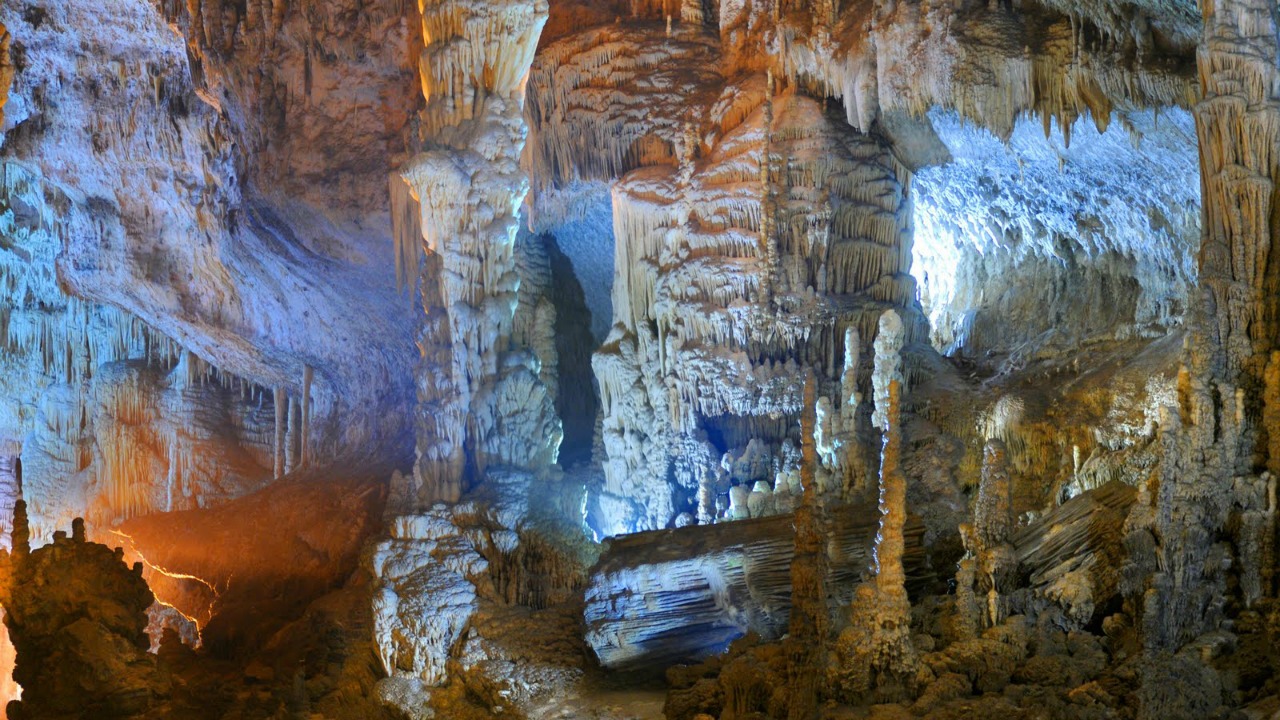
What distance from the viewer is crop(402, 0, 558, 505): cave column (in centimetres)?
1399

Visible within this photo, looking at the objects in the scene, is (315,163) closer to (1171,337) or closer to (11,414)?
(11,414)

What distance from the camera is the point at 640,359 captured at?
585 inches

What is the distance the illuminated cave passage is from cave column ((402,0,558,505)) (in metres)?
0.04

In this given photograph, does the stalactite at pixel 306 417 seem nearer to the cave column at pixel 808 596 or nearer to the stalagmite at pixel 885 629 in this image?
the cave column at pixel 808 596

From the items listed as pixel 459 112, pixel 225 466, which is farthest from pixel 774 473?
pixel 225 466

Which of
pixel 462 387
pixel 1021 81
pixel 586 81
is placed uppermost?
pixel 586 81

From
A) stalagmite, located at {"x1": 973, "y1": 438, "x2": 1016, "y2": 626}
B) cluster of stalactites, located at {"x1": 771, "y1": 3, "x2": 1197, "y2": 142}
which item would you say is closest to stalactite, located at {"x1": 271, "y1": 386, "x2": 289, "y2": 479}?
cluster of stalactites, located at {"x1": 771, "y1": 3, "x2": 1197, "y2": 142}

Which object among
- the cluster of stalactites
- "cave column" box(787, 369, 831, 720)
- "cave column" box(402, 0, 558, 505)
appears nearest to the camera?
"cave column" box(787, 369, 831, 720)

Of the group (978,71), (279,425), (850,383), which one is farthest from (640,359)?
(279,425)

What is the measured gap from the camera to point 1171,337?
12.0m

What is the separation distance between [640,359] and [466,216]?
86.4 inches

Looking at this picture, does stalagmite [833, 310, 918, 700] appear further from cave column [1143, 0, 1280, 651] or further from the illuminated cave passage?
cave column [1143, 0, 1280, 651]

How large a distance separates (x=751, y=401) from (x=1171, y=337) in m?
3.87

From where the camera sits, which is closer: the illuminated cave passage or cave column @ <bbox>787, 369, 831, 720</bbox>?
cave column @ <bbox>787, 369, 831, 720</bbox>
